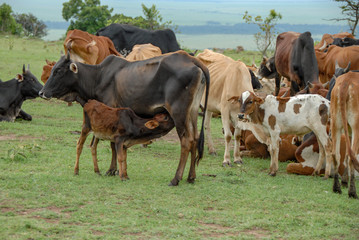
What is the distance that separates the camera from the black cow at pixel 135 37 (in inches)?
827

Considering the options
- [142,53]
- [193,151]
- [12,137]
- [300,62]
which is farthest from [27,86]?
[300,62]

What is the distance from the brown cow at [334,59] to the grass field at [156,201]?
581 centimetres

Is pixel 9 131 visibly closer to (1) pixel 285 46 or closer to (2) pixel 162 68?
(2) pixel 162 68

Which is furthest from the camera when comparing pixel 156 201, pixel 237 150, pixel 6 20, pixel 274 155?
pixel 6 20

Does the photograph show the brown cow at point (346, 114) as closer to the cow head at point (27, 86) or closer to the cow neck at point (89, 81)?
the cow neck at point (89, 81)

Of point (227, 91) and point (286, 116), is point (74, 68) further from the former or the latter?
point (286, 116)

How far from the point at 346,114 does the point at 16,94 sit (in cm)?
827

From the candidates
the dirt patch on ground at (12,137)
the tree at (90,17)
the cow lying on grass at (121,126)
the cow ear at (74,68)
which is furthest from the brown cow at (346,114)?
the tree at (90,17)

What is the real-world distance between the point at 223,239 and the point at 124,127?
111 inches

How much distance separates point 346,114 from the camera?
8.50m

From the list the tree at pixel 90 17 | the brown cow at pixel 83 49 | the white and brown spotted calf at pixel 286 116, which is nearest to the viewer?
the white and brown spotted calf at pixel 286 116

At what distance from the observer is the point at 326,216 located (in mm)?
7469

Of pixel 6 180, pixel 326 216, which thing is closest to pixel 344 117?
pixel 326 216

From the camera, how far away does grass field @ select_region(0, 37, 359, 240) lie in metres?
6.68
